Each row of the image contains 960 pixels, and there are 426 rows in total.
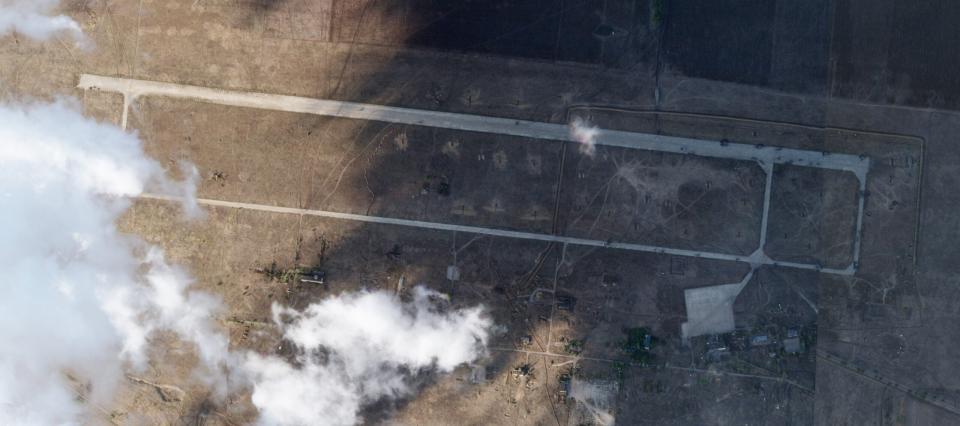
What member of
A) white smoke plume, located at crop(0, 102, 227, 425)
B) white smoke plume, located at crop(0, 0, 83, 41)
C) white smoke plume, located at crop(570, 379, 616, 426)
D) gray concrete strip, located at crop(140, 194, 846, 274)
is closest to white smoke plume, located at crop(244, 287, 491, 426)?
gray concrete strip, located at crop(140, 194, 846, 274)

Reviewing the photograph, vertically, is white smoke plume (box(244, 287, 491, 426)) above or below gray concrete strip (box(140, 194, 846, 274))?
below

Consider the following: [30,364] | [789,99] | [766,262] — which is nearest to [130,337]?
[30,364]

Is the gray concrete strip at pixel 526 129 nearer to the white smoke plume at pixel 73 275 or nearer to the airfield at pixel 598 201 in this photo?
the airfield at pixel 598 201

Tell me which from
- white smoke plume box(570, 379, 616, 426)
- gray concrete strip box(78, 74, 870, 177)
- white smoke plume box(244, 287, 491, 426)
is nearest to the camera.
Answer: white smoke plume box(244, 287, 491, 426)

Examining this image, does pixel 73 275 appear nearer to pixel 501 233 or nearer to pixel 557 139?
pixel 501 233

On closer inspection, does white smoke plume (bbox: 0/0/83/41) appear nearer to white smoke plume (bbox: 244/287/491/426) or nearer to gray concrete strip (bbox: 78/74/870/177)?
gray concrete strip (bbox: 78/74/870/177)

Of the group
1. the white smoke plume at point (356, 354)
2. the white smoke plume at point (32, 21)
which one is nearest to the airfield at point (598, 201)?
the white smoke plume at point (356, 354)
